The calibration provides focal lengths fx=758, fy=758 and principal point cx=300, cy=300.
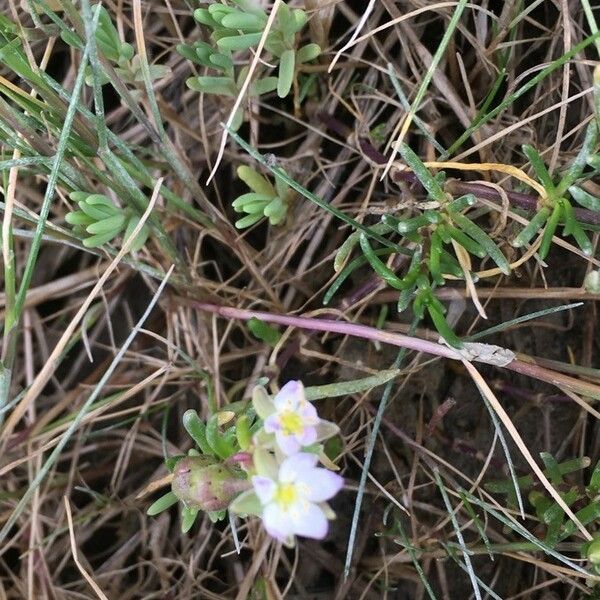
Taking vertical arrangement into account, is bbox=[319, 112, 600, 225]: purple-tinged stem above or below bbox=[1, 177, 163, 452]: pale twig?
above

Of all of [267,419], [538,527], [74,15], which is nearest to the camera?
[267,419]

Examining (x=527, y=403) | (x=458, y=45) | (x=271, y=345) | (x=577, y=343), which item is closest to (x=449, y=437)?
(x=527, y=403)

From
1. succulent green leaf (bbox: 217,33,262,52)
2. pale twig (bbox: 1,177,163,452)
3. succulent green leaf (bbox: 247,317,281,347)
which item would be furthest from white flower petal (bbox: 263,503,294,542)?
succulent green leaf (bbox: 217,33,262,52)

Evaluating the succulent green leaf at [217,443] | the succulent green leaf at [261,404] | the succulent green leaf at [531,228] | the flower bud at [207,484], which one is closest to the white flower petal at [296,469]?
the succulent green leaf at [261,404]

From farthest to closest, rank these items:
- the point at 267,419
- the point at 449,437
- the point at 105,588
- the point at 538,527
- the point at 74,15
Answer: the point at 105,588, the point at 449,437, the point at 538,527, the point at 74,15, the point at 267,419

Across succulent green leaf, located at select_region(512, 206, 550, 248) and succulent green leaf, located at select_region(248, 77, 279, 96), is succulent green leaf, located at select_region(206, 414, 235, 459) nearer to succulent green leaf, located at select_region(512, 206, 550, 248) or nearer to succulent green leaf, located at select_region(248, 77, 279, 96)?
succulent green leaf, located at select_region(512, 206, 550, 248)

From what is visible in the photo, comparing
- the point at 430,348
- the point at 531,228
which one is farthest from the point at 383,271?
the point at 531,228

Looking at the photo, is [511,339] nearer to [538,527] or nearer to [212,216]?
[538,527]

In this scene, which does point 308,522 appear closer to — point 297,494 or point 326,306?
point 297,494
